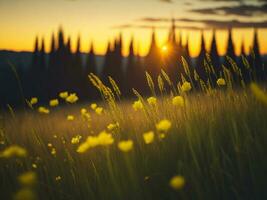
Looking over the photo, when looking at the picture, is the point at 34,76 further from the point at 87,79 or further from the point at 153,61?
the point at 153,61

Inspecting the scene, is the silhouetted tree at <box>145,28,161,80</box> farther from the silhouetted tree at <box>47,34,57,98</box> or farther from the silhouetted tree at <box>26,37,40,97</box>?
the silhouetted tree at <box>26,37,40,97</box>

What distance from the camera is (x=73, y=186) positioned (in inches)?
122

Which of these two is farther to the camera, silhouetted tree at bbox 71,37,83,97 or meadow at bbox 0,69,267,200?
silhouetted tree at bbox 71,37,83,97

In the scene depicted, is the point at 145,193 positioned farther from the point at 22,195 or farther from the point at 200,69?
the point at 200,69

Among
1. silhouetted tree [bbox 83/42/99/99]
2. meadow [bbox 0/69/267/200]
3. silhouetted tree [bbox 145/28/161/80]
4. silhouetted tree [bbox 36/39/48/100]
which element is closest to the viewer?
meadow [bbox 0/69/267/200]

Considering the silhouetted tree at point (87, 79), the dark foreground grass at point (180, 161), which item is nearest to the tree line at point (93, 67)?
the silhouetted tree at point (87, 79)

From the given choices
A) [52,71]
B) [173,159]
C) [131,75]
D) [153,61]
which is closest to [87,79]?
[52,71]

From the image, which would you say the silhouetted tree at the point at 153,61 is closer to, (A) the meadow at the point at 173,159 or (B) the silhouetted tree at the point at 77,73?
(B) the silhouetted tree at the point at 77,73

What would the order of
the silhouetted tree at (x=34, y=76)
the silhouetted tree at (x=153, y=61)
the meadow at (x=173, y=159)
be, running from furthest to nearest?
the silhouetted tree at (x=153, y=61) → the silhouetted tree at (x=34, y=76) → the meadow at (x=173, y=159)

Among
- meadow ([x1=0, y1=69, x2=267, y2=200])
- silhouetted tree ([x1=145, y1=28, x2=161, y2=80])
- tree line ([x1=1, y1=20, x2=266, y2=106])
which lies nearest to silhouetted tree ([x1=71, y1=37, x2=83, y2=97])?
tree line ([x1=1, y1=20, x2=266, y2=106])

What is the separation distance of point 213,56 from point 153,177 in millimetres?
37936

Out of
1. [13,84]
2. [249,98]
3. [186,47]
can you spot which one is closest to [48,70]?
[13,84]

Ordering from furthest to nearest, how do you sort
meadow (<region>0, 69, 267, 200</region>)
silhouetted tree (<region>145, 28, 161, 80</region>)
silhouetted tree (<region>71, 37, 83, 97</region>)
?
silhouetted tree (<region>145, 28, 161, 80</region>), silhouetted tree (<region>71, 37, 83, 97</region>), meadow (<region>0, 69, 267, 200</region>)

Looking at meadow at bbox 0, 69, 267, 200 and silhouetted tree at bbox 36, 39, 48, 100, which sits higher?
meadow at bbox 0, 69, 267, 200
